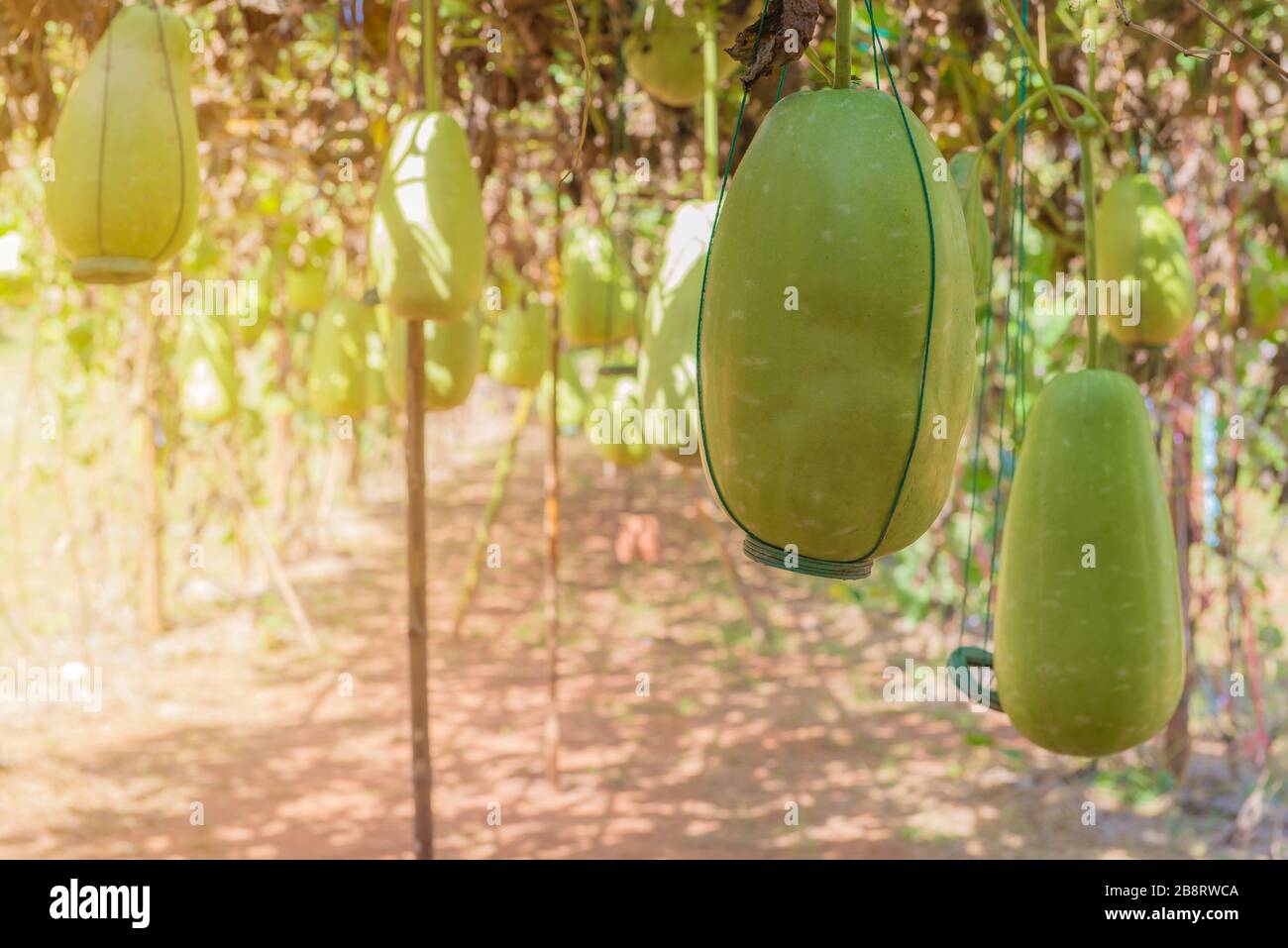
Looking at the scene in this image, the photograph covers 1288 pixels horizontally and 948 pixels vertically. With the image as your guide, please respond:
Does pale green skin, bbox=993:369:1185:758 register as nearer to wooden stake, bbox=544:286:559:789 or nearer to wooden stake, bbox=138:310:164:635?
wooden stake, bbox=544:286:559:789

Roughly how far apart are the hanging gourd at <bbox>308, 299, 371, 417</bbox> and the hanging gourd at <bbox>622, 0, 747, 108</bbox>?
186 centimetres

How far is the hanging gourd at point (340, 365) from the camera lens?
382cm

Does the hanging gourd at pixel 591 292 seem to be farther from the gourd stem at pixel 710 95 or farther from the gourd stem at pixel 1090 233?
the gourd stem at pixel 1090 233

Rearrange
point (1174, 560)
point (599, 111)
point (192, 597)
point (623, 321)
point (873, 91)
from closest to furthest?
point (873, 91), point (1174, 560), point (599, 111), point (623, 321), point (192, 597)

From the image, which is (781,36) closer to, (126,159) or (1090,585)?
(1090,585)

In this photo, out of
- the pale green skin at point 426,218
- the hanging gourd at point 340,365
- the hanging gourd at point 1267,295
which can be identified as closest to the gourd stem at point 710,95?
the pale green skin at point 426,218

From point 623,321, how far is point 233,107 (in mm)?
1551

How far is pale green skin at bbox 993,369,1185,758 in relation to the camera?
123 centimetres

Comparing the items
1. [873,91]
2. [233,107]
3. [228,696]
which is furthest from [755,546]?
[228,696]

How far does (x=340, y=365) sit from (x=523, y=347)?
92cm

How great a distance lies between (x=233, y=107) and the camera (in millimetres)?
3203

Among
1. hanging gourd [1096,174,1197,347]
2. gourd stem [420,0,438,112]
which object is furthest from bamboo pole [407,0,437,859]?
hanging gourd [1096,174,1197,347]
